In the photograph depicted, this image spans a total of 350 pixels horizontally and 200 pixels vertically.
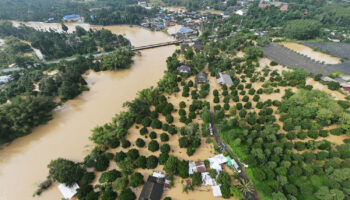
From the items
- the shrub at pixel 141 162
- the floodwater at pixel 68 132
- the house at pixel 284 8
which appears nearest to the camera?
the shrub at pixel 141 162

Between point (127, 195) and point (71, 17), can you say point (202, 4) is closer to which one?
point (71, 17)

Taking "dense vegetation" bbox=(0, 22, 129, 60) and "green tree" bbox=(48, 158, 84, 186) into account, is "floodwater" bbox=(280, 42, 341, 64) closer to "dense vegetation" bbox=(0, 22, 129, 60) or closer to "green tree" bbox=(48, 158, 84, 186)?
"dense vegetation" bbox=(0, 22, 129, 60)

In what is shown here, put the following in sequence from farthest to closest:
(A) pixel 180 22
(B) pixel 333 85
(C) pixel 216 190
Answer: (A) pixel 180 22 → (B) pixel 333 85 → (C) pixel 216 190

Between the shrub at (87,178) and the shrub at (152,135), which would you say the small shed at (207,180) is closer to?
the shrub at (152,135)

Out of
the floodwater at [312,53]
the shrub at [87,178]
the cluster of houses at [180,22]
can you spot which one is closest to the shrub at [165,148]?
the shrub at [87,178]

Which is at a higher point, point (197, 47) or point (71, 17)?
point (71, 17)

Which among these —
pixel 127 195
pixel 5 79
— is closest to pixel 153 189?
pixel 127 195

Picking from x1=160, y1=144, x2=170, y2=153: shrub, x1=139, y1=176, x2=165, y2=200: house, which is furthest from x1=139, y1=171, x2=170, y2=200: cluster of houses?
x1=160, y1=144, x2=170, y2=153: shrub
